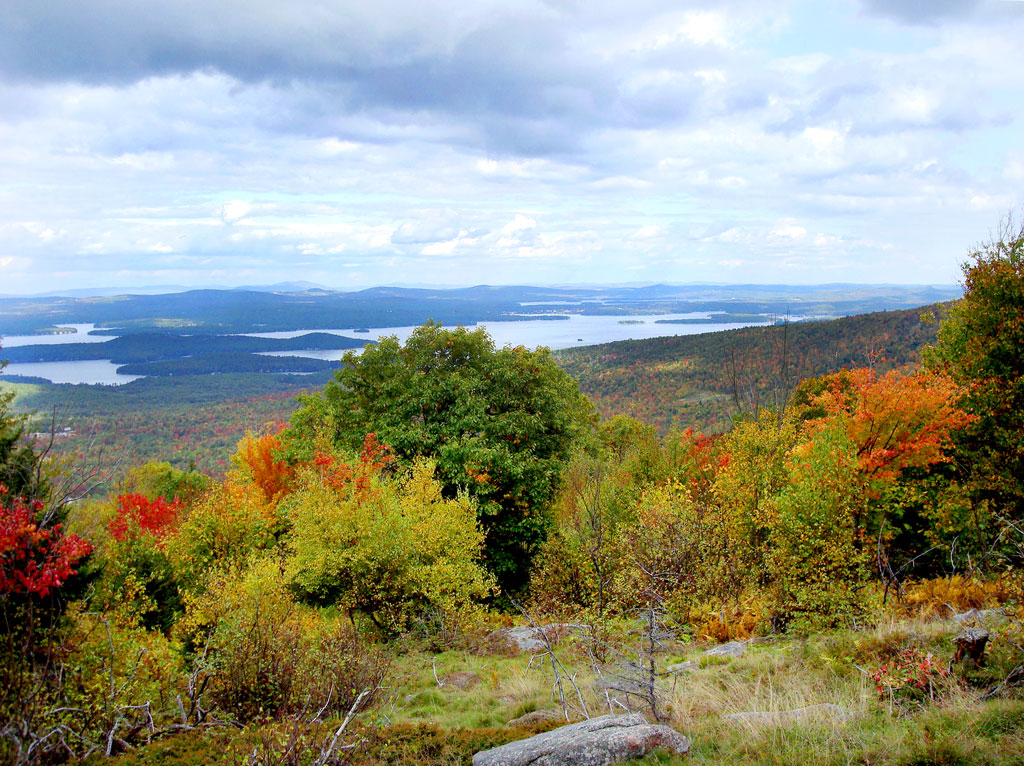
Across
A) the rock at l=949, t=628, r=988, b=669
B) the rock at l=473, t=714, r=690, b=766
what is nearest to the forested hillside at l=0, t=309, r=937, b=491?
the rock at l=949, t=628, r=988, b=669

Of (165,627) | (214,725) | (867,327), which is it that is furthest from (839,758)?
(867,327)

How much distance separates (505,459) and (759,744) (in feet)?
54.1

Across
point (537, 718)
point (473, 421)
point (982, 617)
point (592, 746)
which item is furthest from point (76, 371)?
point (982, 617)

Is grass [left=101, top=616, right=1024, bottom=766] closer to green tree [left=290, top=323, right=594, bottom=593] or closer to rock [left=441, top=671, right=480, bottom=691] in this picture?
rock [left=441, top=671, right=480, bottom=691]

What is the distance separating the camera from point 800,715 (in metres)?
6.70

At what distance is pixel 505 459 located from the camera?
22391mm

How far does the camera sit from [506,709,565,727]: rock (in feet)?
27.5

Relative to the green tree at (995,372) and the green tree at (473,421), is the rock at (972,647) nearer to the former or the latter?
the green tree at (995,372)

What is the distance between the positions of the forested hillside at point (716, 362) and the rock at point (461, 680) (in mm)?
49695

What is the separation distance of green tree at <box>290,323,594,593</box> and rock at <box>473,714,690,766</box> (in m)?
15.3

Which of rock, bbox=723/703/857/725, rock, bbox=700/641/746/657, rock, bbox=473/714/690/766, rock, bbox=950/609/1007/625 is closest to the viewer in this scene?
rock, bbox=473/714/690/766

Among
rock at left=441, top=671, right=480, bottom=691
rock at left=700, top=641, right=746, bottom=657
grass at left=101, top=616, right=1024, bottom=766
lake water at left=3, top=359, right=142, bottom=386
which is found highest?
grass at left=101, top=616, right=1024, bottom=766

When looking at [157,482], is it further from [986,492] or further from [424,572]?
[986,492]

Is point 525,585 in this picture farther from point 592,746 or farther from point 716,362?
point 716,362
